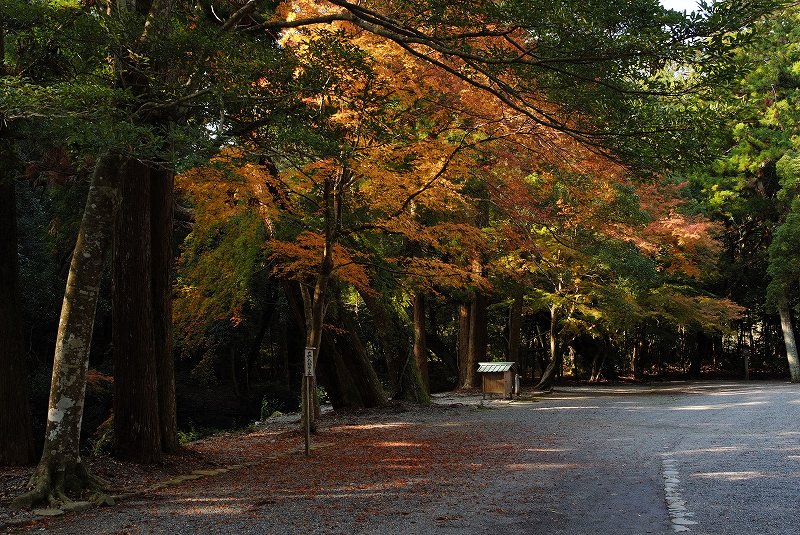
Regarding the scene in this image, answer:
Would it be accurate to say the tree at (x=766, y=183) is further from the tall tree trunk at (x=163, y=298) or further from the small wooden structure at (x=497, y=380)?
the tall tree trunk at (x=163, y=298)

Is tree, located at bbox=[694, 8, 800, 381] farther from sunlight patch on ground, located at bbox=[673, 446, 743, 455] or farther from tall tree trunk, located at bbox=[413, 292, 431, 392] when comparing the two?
sunlight patch on ground, located at bbox=[673, 446, 743, 455]

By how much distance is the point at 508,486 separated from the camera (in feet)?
23.4

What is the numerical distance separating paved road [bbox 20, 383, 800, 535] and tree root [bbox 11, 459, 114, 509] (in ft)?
1.14

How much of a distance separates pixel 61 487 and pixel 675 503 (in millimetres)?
5318

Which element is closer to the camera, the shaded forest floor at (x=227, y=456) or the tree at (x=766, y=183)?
the shaded forest floor at (x=227, y=456)

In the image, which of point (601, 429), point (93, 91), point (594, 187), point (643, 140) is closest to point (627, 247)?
point (594, 187)

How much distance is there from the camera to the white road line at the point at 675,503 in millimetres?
5216

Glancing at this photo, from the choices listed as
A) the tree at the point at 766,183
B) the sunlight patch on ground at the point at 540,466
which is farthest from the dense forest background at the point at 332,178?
the sunlight patch on ground at the point at 540,466

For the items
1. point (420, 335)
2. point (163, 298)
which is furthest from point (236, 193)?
point (420, 335)

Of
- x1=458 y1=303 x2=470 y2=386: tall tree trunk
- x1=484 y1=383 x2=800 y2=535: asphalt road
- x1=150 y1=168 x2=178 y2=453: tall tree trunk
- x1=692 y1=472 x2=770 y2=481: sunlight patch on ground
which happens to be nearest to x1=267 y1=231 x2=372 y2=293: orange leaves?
x1=150 y1=168 x2=178 y2=453: tall tree trunk

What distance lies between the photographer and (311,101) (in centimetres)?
871

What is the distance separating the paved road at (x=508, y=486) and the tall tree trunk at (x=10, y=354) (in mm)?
2187

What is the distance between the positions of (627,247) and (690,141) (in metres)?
12.5

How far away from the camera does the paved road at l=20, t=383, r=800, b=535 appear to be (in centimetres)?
548
